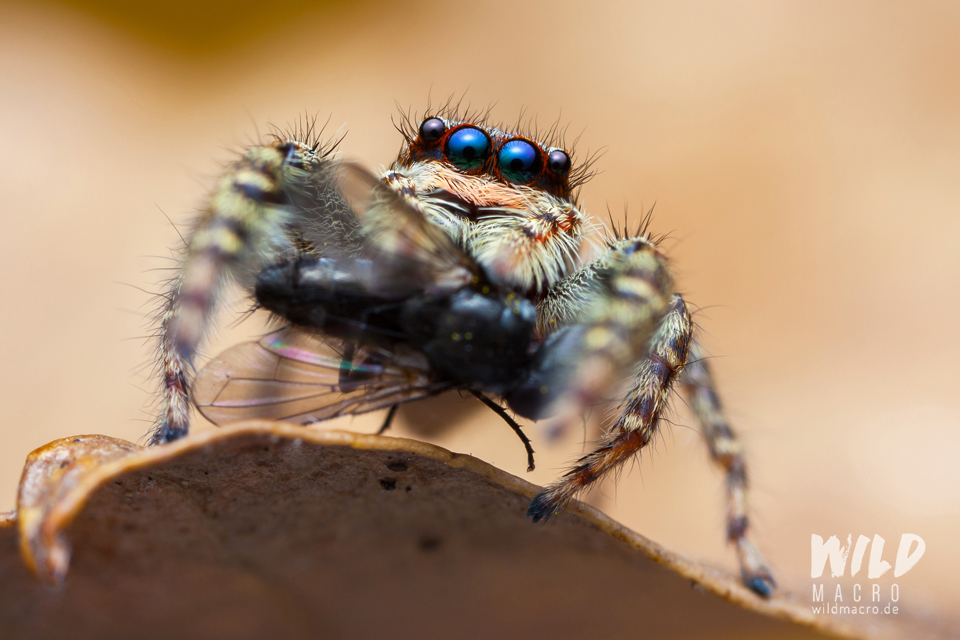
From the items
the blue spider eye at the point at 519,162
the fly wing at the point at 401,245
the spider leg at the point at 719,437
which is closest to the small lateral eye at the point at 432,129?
the blue spider eye at the point at 519,162

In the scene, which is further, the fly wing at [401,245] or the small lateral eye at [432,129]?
the small lateral eye at [432,129]

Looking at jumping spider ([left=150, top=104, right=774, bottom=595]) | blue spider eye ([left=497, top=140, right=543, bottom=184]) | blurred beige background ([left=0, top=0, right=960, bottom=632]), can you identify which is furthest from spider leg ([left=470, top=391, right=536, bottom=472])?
blue spider eye ([left=497, top=140, right=543, bottom=184])

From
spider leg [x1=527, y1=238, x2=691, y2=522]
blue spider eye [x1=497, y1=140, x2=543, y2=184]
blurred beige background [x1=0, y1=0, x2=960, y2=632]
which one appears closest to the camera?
spider leg [x1=527, y1=238, x2=691, y2=522]

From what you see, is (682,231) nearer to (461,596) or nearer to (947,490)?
(947,490)

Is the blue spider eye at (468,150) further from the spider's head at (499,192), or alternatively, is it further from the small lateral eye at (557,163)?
the small lateral eye at (557,163)

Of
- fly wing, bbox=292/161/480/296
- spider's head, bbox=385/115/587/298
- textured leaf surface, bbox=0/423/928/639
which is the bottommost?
textured leaf surface, bbox=0/423/928/639

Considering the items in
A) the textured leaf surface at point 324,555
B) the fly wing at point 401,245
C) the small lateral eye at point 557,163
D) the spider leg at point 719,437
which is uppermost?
the small lateral eye at point 557,163

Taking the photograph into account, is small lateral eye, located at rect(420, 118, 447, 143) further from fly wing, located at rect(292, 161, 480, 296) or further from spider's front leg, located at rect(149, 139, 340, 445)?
fly wing, located at rect(292, 161, 480, 296)
